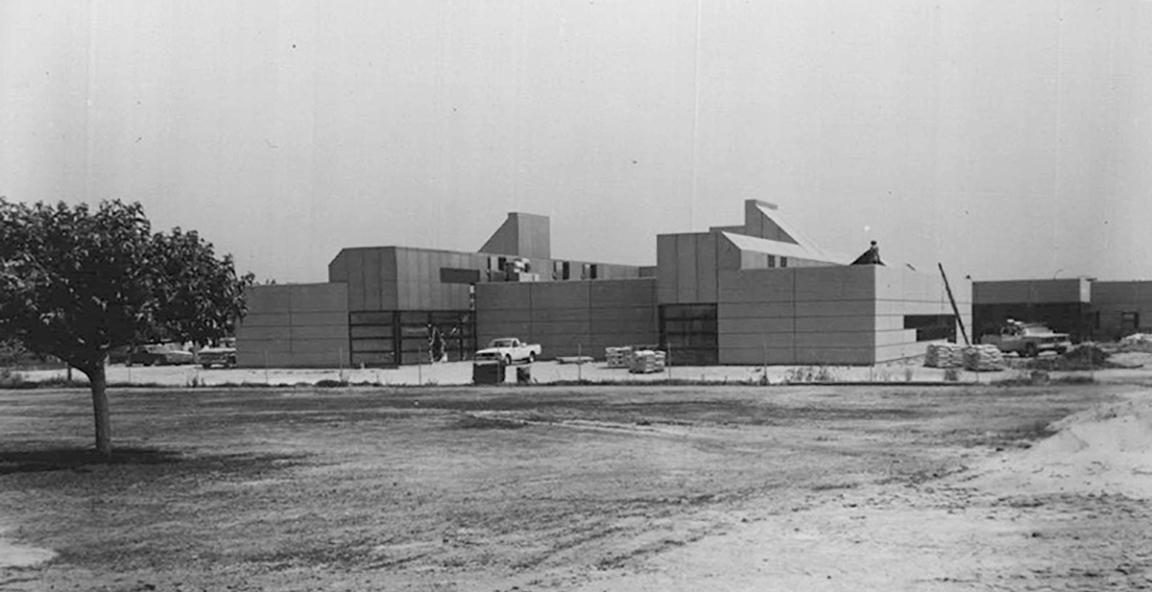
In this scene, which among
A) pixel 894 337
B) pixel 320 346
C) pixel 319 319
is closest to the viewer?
pixel 894 337

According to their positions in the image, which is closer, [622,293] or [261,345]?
[622,293]

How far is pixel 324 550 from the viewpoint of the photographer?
11.6 m

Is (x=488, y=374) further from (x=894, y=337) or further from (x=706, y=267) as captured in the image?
(x=894, y=337)

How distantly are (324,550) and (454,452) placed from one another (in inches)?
358

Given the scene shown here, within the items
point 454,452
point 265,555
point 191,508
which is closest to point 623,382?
point 454,452

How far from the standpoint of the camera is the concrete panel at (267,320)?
63938 millimetres

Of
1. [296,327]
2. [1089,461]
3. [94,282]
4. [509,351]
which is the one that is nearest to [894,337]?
[509,351]

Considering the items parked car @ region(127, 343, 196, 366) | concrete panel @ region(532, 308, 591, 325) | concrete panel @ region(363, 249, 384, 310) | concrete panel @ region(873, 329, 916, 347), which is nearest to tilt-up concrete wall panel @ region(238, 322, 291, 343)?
concrete panel @ region(363, 249, 384, 310)

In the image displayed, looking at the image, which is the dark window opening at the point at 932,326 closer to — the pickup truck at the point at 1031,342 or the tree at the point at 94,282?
the pickup truck at the point at 1031,342

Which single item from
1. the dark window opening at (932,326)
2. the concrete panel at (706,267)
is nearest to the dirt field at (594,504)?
the concrete panel at (706,267)

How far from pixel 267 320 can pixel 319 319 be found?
4118 millimetres

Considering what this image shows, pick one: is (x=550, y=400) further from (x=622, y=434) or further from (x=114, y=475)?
(x=114, y=475)

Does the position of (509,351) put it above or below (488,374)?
above

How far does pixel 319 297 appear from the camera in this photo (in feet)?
206
